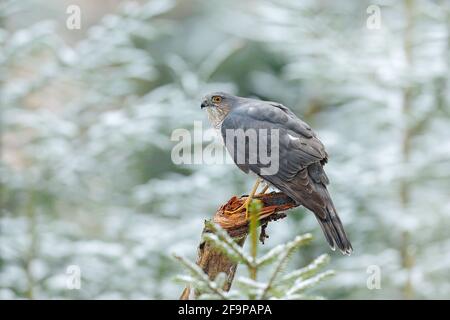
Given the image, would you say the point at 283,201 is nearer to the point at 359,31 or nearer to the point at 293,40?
the point at 293,40

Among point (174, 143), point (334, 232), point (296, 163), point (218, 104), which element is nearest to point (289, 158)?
point (296, 163)

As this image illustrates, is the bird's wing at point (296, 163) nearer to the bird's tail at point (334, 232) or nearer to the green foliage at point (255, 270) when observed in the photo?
the bird's tail at point (334, 232)

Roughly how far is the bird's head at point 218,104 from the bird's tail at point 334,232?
1.21 meters

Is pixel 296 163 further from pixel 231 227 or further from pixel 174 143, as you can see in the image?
pixel 174 143

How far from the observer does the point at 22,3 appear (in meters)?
4.96

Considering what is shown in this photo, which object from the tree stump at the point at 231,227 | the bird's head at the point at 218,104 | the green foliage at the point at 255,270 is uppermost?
the bird's head at the point at 218,104

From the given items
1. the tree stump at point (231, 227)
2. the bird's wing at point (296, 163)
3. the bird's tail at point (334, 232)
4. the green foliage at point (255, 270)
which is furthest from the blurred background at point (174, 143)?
the green foliage at point (255, 270)

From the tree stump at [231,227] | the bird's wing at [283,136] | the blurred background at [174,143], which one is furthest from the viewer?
the blurred background at [174,143]

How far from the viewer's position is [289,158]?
3336 millimetres

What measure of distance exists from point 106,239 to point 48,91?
1.38 metres

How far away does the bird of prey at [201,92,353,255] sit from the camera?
3.16 meters

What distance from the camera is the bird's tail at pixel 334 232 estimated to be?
3068 millimetres

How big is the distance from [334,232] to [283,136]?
62 centimetres
